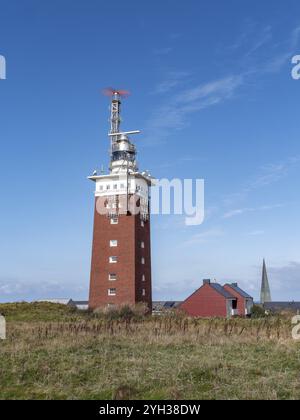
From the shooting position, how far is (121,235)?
46656mm

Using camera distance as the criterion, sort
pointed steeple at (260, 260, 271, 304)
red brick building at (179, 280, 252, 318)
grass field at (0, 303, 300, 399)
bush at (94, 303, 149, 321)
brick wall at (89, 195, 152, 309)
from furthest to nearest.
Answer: pointed steeple at (260, 260, 271, 304) → red brick building at (179, 280, 252, 318) → brick wall at (89, 195, 152, 309) → bush at (94, 303, 149, 321) → grass field at (0, 303, 300, 399)

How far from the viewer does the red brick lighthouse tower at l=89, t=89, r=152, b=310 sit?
45.5 metres

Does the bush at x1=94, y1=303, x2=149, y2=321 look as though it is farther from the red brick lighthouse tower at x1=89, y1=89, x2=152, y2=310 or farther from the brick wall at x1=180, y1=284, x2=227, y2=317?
Result: the brick wall at x1=180, y1=284, x2=227, y2=317

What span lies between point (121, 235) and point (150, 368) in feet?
115

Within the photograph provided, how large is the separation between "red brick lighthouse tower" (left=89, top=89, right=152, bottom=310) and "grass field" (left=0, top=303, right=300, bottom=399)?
1073 inches

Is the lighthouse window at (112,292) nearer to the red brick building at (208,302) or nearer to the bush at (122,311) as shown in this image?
the bush at (122,311)

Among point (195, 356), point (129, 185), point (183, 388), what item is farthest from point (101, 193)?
point (183, 388)

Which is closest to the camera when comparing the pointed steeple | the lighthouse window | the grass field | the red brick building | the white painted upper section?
the grass field

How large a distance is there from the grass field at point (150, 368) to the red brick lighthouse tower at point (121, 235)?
89.4 feet

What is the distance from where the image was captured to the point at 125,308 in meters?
41.1

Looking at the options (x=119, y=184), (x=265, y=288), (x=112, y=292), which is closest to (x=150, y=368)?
(x=112, y=292)

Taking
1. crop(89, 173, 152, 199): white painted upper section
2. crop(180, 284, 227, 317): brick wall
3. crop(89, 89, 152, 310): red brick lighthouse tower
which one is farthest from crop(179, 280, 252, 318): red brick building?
crop(89, 173, 152, 199): white painted upper section

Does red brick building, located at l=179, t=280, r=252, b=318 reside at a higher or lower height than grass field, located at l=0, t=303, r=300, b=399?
higher
